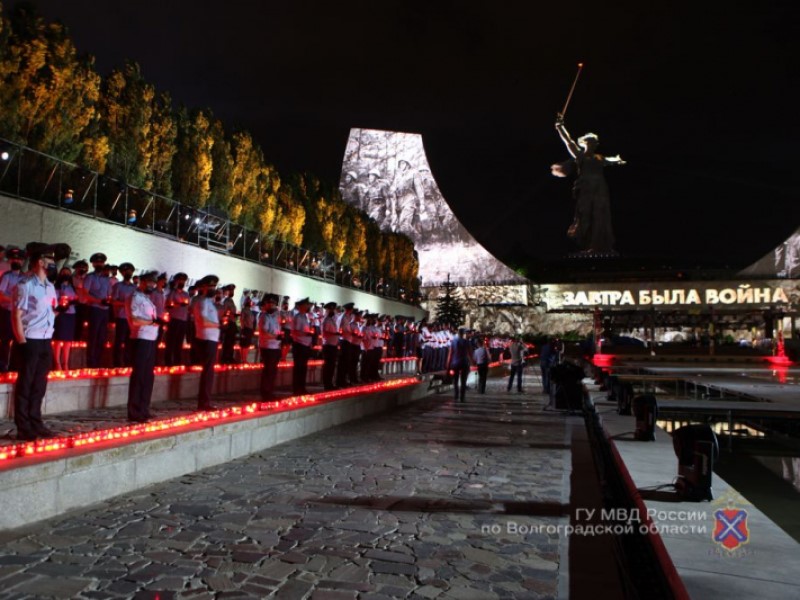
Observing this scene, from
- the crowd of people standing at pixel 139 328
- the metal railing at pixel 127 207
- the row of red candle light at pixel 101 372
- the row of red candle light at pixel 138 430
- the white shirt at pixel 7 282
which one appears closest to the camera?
the row of red candle light at pixel 138 430

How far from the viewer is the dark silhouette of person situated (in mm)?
59688

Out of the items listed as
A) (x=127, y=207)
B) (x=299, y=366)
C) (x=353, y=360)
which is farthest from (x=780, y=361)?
(x=127, y=207)

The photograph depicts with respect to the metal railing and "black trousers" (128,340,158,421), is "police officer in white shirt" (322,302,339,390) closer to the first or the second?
"black trousers" (128,340,158,421)

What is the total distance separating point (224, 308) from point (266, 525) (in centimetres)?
873

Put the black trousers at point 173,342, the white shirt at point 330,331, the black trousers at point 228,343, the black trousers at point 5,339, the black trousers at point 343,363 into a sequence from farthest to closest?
the black trousers at point 343,363
the black trousers at point 228,343
the white shirt at point 330,331
the black trousers at point 173,342
the black trousers at point 5,339

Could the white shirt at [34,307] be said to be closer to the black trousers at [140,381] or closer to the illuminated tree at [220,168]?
the black trousers at [140,381]

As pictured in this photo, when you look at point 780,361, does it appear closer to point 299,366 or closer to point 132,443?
point 299,366

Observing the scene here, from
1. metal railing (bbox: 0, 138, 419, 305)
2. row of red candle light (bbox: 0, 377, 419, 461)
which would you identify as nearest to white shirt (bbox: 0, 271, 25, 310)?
row of red candle light (bbox: 0, 377, 419, 461)

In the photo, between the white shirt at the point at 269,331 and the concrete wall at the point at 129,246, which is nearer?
the white shirt at the point at 269,331

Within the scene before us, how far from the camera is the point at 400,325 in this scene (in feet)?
76.3

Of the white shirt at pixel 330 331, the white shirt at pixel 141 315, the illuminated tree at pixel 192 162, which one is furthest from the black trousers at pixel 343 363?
the illuminated tree at pixel 192 162

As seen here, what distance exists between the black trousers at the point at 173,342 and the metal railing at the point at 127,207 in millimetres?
4371

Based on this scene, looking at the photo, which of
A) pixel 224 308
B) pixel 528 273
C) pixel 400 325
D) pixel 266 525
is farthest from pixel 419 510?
pixel 528 273

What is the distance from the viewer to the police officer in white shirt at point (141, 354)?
23.0 ft
